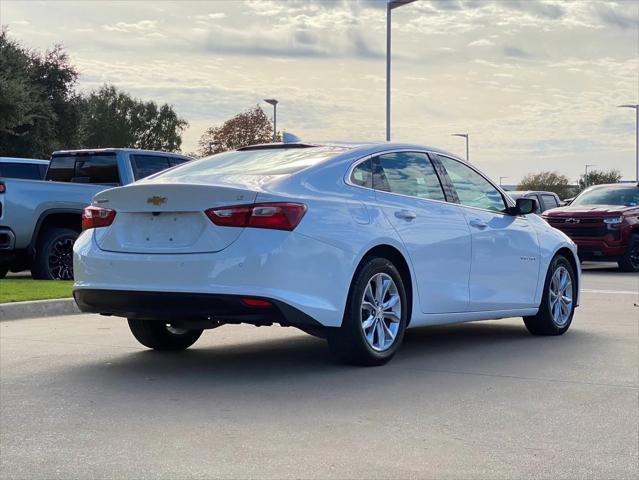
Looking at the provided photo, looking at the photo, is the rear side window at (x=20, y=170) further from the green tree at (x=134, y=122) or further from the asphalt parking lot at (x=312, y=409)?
the green tree at (x=134, y=122)

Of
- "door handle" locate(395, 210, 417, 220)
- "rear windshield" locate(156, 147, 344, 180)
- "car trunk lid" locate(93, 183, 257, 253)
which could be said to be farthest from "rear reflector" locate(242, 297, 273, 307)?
"door handle" locate(395, 210, 417, 220)

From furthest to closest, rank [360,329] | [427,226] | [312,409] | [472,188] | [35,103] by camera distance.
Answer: [35,103], [472,188], [427,226], [360,329], [312,409]

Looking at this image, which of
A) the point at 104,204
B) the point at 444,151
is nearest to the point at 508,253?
the point at 444,151

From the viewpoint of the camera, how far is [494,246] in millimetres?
8477

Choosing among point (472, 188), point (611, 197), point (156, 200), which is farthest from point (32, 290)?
point (611, 197)

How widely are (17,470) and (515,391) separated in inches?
128

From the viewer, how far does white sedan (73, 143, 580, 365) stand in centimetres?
648

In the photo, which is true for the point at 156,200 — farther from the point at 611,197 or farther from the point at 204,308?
the point at 611,197

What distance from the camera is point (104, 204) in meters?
7.09

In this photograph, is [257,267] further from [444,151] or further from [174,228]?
[444,151]

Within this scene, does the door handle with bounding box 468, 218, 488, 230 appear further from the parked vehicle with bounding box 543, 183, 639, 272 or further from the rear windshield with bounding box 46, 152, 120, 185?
the parked vehicle with bounding box 543, 183, 639, 272

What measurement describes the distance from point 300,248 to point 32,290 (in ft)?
20.7

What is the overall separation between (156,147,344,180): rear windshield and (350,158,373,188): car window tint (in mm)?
195

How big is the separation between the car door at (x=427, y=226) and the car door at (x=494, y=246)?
7.1 inches
